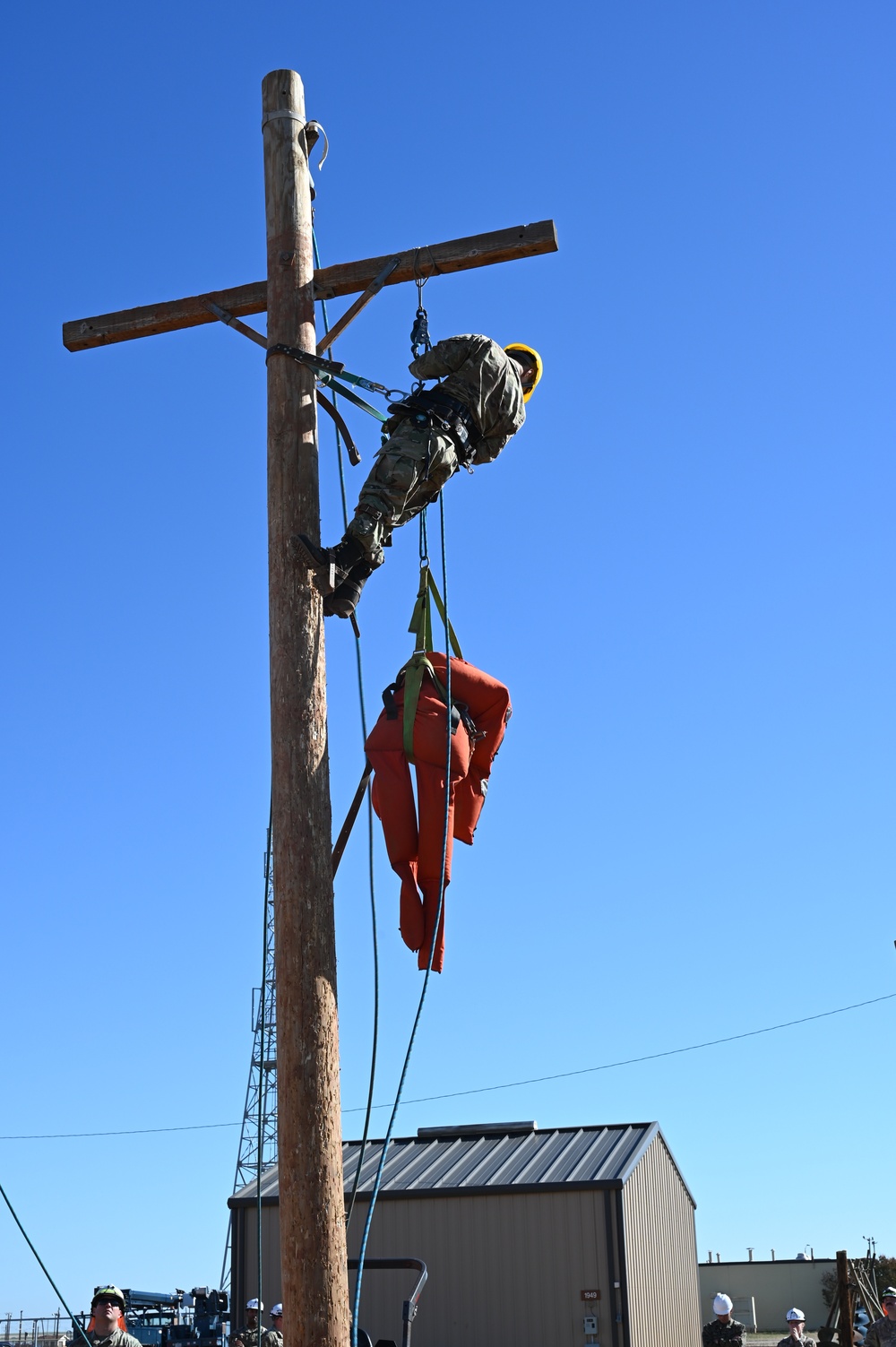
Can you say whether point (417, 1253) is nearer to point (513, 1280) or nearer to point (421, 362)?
point (513, 1280)

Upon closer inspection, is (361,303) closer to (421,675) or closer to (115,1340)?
(421,675)

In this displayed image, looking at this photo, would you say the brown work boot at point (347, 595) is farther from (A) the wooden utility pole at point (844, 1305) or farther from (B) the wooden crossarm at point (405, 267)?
(A) the wooden utility pole at point (844, 1305)

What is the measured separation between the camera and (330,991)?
5.15 metres

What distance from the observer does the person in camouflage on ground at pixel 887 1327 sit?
11.0 metres

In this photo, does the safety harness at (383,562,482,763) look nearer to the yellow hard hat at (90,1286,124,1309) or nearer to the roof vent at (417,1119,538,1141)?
the yellow hard hat at (90,1286,124,1309)

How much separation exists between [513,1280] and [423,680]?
13.1m

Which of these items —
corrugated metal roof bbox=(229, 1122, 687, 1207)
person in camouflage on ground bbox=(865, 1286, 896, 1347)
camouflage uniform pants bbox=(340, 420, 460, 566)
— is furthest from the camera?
corrugated metal roof bbox=(229, 1122, 687, 1207)

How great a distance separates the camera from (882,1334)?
441 inches

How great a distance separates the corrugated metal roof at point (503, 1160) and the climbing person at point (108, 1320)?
9798 mm

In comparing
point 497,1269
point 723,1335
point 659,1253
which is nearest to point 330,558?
point 723,1335

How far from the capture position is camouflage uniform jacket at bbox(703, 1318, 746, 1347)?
12.9 metres

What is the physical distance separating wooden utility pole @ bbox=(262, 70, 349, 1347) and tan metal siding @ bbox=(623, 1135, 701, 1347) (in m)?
12.9

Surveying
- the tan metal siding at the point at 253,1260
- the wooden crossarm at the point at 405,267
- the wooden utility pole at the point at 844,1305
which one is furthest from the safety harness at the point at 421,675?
the tan metal siding at the point at 253,1260

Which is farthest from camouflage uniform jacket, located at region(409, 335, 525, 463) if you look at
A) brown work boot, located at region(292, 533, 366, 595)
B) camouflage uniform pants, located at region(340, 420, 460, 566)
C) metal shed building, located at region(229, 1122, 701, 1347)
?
metal shed building, located at region(229, 1122, 701, 1347)
